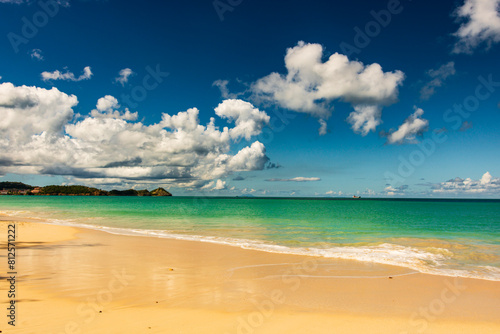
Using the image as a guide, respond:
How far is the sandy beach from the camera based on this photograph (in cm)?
608

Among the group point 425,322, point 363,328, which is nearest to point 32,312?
point 363,328

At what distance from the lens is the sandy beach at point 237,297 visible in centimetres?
608

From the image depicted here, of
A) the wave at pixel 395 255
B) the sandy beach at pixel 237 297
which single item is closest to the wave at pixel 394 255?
the wave at pixel 395 255

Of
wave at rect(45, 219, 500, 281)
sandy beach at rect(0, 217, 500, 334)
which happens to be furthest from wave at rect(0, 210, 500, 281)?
sandy beach at rect(0, 217, 500, 334)

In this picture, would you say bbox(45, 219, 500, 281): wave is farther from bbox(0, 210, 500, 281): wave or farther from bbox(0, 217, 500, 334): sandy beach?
bbox(0, 217, 500, 334): sandy beach

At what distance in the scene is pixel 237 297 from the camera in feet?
25.6

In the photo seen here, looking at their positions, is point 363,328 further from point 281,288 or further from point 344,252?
point 344,252

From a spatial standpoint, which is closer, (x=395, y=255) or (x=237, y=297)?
(x=237, y=297)

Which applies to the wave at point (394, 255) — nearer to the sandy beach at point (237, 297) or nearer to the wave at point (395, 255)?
the wave at point (395, 255)

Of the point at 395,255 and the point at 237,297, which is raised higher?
the point at 237,297

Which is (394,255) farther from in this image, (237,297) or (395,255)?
(237,297)

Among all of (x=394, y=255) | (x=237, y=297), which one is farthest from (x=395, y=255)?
(x=237, y=297)

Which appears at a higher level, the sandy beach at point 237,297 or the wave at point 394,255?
the sandy beach at point 237,297

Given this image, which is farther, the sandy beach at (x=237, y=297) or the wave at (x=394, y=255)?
the wave at (x=394, y=255)
